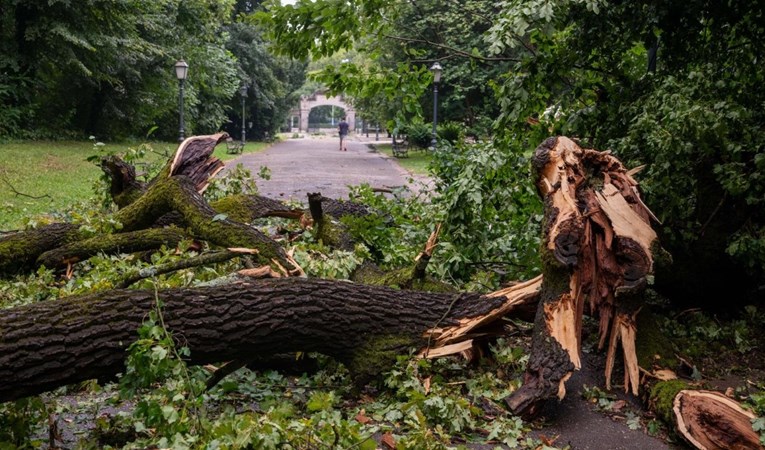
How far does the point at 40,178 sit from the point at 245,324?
13670 millimetres

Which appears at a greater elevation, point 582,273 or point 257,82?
point 257,82

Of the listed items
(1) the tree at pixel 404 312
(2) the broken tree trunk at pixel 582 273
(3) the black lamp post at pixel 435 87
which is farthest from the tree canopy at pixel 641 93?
(3) the black lamp post at pixel 435 87

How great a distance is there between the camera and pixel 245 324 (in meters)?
4.01

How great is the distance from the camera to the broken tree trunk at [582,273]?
13.7 ft

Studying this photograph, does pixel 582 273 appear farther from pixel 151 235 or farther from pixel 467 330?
pixel 151 235

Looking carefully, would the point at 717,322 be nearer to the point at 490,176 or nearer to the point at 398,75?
the point at 490,176

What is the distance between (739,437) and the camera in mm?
3688

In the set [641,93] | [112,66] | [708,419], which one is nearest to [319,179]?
[641,93]

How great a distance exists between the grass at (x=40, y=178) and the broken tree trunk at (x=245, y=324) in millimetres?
3954

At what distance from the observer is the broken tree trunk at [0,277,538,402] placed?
3.38 metres

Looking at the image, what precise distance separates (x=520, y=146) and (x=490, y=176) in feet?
1.90

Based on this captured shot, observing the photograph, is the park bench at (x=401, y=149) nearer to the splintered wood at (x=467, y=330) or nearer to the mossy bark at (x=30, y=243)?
the mossy bark at (x=30, y=243)

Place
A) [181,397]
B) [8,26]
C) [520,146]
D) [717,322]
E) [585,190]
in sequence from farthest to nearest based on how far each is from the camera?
[8,26]
[520,146]
[717,322]
[585,190]
[181,397]

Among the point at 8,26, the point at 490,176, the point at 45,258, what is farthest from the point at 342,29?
the point at 8,26
